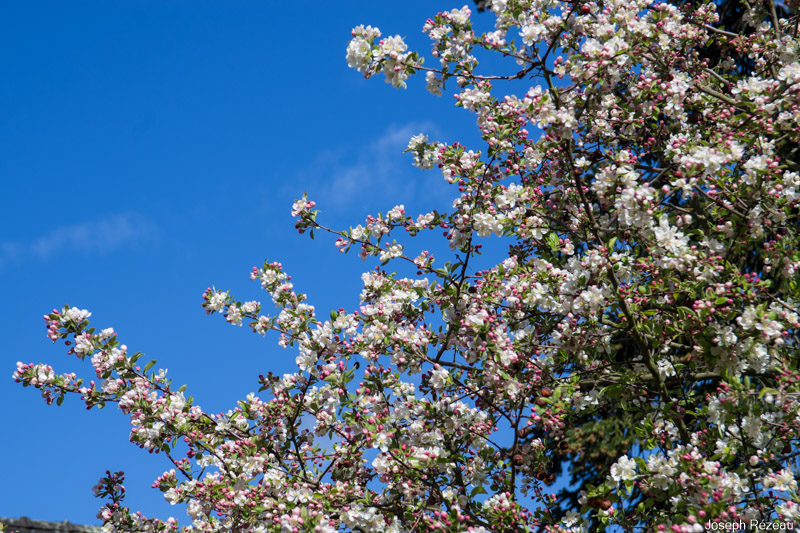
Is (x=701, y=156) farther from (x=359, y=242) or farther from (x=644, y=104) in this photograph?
(x=359, y=242)

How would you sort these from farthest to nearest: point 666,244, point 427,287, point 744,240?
point 427,287, point 744,240, point 666,244

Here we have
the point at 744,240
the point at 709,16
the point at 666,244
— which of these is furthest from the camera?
the point at 709,16

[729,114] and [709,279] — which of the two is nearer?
[709,279]

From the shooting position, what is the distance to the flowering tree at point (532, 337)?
4.21m

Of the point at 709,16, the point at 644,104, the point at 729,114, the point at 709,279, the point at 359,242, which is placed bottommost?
the point at 709,279

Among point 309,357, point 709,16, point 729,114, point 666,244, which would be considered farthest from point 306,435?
point 709,16

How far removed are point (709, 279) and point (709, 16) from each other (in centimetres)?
357

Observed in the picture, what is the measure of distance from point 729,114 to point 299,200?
126 inches

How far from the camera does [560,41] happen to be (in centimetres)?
538

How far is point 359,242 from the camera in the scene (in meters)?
5.58

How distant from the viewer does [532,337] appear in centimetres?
487

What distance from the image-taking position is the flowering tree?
4.21m

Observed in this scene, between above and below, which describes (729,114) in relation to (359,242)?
above

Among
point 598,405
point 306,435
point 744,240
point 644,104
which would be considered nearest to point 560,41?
point 644,104
